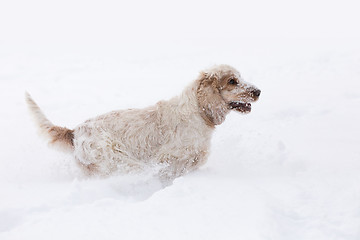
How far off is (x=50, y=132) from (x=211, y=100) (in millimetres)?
2077

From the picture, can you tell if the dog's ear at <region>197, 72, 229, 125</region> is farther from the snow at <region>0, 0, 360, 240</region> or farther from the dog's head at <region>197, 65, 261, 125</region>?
the snow at <region>0, 0, 360, 240</region>

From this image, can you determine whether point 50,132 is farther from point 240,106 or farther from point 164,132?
point 240,106

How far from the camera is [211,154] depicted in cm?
557

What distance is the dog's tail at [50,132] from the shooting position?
499 centimetres

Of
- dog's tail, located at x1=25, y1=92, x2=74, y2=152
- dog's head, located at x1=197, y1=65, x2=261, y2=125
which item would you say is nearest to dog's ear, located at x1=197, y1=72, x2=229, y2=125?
dog's head, located at x1=197, y1=65, x2=261, y2=125

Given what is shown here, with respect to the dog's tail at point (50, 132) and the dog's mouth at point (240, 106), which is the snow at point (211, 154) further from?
the dog's mouth at point (240, 106)

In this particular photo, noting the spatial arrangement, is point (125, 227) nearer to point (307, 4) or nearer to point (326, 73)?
point (326, 73)

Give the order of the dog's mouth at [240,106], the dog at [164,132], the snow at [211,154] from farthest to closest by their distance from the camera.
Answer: the dog's mouth at [240,106] → the dog at [164,132] → the snow at [211,154]

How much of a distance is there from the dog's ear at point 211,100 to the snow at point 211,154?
665 mm

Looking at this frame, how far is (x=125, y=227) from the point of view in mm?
3059

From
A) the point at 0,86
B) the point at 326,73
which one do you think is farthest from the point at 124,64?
the point at 326,73

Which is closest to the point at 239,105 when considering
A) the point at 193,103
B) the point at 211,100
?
the point at 211,100

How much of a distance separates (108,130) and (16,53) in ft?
48.5

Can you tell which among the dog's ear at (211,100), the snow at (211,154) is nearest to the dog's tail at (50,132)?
the snow at (211,154)
